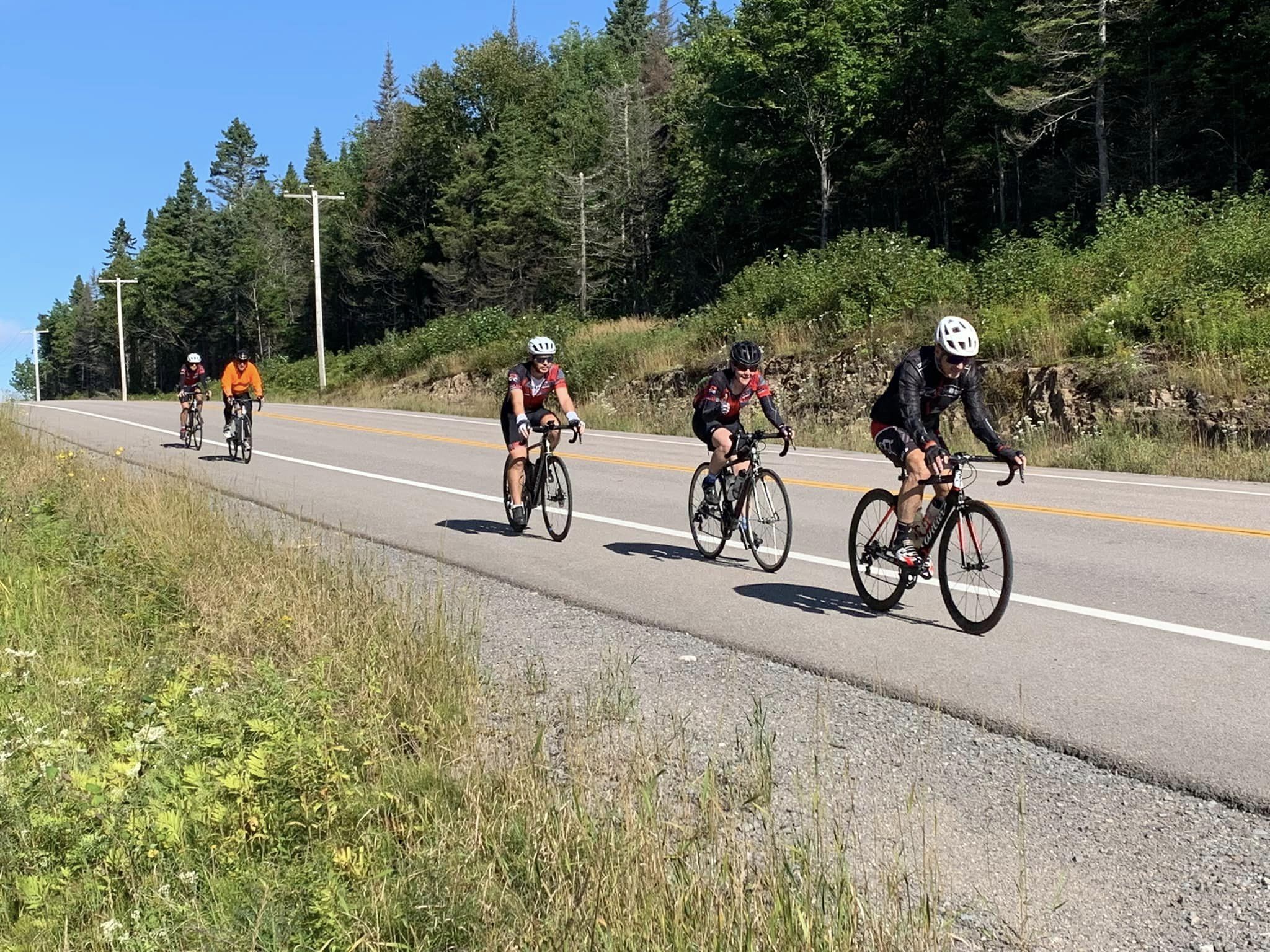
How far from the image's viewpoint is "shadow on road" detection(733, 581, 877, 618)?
704 centimetres

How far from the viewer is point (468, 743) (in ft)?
13.3

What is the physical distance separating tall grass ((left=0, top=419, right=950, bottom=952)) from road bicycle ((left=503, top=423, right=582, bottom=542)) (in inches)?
177

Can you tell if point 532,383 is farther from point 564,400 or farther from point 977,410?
point 977,410

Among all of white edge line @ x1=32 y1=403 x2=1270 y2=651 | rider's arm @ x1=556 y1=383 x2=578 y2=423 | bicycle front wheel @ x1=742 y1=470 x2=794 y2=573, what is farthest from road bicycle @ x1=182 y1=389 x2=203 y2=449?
bicycle front wheel @ x1=742 y1=470 x2=794 y2=573

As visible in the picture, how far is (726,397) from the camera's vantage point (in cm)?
880

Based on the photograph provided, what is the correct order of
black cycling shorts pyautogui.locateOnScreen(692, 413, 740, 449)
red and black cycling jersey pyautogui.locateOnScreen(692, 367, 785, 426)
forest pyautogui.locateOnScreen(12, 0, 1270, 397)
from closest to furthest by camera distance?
red and black cycling jersey pyautogui.locateOnScreen(692, 367, 785, 426) < black cycling shorts pyautogui.locateOnScreen(692, 413, 740, 449) < forest pyautogui.locateOnScreen(12, 0, 1270, 397)

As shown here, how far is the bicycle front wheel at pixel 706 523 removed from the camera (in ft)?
29.4

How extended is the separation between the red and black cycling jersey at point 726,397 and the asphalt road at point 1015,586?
49.6 inches

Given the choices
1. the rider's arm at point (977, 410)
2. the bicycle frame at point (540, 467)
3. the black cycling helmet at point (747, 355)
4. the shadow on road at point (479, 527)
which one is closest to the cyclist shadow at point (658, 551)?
the bicycle frame at point (540, 467)

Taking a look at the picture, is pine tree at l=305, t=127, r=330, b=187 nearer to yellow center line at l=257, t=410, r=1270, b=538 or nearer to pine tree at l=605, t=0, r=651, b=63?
pine tree at l=605, t=0, r=651, b=63

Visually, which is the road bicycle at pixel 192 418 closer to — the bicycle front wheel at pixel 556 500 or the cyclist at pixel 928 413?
the bicycle front wheel at pixel 556 500

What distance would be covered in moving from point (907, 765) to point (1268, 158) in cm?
3610

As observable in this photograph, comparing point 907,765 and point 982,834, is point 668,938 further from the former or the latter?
point 907,765

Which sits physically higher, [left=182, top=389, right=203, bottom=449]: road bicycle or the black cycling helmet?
the black cycling helmet
